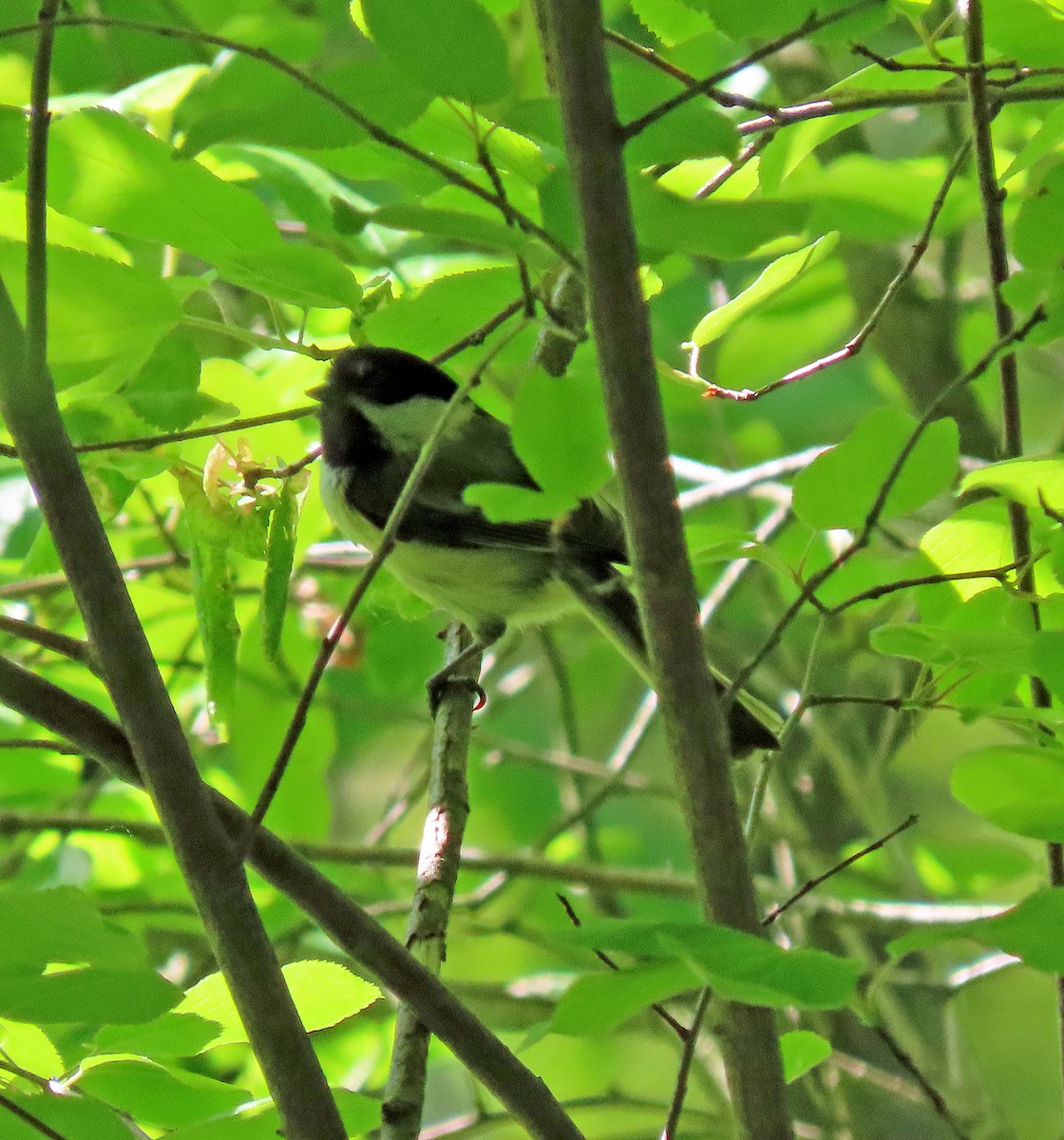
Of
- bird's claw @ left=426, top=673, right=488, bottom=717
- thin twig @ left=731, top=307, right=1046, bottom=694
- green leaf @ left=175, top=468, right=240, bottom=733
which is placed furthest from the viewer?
bird's claw @ left=426, top=673, right=488, bottom=717

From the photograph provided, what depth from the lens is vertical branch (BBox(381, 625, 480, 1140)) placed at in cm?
113

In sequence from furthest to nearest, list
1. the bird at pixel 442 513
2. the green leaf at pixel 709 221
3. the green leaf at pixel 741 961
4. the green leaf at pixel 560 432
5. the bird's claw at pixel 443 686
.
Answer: the bird at pixel 442 513, the bird's claw at pixel 443 686, the green leaf at pixel 560 432, the green leaf at pixel 709 221, the green leaf at pixel 741 961

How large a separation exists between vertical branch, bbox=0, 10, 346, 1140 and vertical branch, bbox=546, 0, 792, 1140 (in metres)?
0.28

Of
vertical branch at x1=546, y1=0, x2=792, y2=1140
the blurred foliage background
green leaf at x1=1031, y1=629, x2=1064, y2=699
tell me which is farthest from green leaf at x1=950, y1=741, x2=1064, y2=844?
vertical branch at x1=546, y1=0, x2=792, y2=1140

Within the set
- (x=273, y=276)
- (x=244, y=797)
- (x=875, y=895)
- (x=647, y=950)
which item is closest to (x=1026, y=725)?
(x=647, y=950)

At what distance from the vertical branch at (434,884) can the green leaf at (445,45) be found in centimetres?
67

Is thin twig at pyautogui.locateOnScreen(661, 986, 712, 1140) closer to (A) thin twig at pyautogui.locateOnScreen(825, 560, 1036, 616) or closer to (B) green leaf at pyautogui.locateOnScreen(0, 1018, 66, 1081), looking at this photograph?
(A) thin twig at pyautogui.locateOnScreen(825, 560, 1036, 616)

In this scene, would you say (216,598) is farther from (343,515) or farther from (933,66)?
(343,515)

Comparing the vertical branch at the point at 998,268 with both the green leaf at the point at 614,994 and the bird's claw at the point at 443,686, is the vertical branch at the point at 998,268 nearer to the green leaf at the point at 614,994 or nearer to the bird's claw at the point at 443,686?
the green leaf at the point at 614,994

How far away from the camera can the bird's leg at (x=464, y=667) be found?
1946mm

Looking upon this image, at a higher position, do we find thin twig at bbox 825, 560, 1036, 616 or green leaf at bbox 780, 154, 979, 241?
green leaf at bbox 780, 154, 979, 241

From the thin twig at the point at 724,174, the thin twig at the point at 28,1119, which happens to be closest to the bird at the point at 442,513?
the thin twig at the point at 724,174

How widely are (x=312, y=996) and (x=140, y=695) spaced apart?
27cm

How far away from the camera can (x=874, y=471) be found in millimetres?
963
